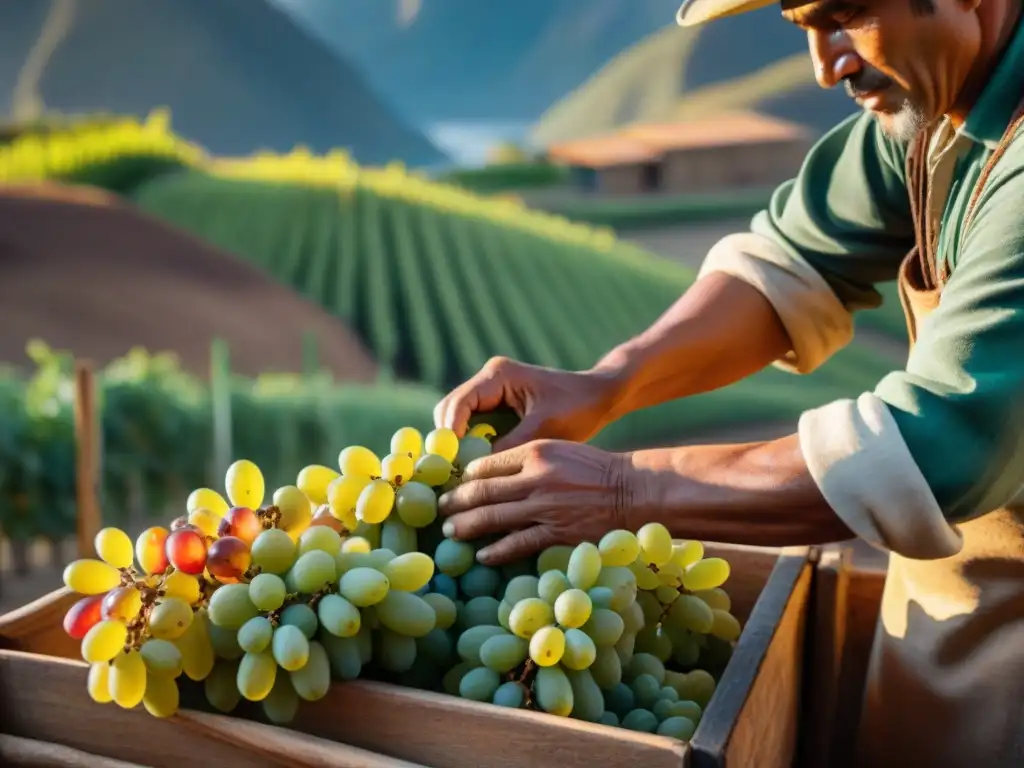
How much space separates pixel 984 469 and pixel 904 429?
0.06 metres

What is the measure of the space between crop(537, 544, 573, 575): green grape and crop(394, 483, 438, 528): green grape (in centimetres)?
10

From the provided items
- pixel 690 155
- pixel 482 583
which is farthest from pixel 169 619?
pixel 690 155

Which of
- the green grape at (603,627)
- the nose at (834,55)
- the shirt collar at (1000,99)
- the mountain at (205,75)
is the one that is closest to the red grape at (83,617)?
the green grape at (603,627)

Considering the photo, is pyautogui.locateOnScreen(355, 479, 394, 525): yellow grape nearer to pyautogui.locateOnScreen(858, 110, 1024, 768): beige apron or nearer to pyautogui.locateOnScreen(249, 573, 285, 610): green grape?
pyautogui.locateOnScreen(249, 573, 285, 610): green grape

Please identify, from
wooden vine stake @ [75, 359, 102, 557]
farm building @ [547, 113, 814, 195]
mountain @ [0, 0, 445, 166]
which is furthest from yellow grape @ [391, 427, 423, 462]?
farm building @ [547, 113, 814, 195]

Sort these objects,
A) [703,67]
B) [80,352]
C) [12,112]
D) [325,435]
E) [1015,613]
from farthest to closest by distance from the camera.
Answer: [703,67] → [12,112] → [80,352] → [325,435] → [1015,613]

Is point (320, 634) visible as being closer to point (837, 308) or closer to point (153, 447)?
point (837, 308)

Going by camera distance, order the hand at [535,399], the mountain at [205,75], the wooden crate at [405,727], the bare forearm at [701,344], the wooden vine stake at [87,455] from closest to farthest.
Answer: the wooden crate at [405,727] → the hand at [535,399] → the bare forearm at [701,344] → the wooden vine stake at [87,455] → the mountain at [205,75]

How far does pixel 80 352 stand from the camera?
4.89 m

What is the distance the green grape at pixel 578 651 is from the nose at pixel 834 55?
44 cm

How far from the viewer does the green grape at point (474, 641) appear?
27.0 inches

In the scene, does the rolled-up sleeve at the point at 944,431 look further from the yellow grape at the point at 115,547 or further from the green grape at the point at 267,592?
the yellow grape at the point at 115,547

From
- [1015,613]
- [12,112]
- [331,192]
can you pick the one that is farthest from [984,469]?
[12,112]

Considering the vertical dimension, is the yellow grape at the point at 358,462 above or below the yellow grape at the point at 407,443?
below
